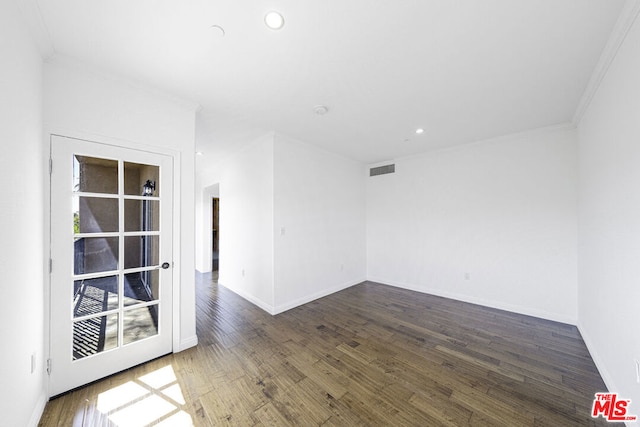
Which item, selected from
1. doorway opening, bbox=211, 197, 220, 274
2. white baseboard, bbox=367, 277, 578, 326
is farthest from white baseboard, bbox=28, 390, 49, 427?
doorway opening, bbox=211, 197, 220, 274

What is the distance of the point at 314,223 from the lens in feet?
13.2

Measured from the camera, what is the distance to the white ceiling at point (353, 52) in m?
1.40

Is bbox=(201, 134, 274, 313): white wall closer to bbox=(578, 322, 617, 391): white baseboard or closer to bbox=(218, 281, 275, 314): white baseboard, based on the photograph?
bbox=(218, 281, 275, 314): white baseboard

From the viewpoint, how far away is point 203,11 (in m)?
1.40

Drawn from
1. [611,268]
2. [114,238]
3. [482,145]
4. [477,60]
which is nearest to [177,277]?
[114,238]

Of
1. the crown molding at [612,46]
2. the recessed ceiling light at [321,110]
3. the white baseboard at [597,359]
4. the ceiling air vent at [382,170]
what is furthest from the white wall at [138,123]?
the white baseboard at [597,359]

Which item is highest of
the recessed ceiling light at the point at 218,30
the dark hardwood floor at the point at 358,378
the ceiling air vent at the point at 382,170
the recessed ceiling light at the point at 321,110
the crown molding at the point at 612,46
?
the recessed ceiling light at the point at 218,30

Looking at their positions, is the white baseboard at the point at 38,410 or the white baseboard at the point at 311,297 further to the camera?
the white baseboard at the point at 311,297

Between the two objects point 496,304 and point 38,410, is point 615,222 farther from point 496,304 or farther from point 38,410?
point 38,410

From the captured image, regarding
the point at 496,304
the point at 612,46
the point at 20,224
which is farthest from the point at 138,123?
the point at 496,304

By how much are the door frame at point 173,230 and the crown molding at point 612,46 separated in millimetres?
3566

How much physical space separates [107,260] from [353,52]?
2.75m

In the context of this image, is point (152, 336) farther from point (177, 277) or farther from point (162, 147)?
point (162, 147)

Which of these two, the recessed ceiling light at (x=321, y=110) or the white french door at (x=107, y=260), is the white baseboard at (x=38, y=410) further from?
the recessed ceiling light at (x=321, y=110)
